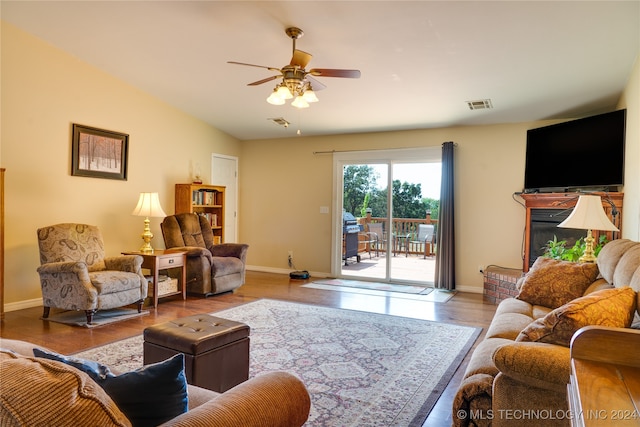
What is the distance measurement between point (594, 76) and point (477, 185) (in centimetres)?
206

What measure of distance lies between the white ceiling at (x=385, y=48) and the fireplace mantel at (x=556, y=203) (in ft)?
3.58

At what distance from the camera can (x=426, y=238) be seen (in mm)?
6289

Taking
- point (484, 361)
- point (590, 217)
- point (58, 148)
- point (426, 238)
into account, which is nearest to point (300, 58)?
point (484, 361)

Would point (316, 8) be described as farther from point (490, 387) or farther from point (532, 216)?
point (532, 216)

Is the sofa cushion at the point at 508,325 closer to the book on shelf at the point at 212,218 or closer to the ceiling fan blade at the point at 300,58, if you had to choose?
the ceiling fan blade at the point at 300,58

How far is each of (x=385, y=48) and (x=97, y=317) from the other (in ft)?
13.0

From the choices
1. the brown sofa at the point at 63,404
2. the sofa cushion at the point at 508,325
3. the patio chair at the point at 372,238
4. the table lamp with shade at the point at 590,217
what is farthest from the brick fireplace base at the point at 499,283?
the brown sofa at the point at 63,404

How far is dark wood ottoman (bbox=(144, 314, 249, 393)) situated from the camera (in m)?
2.29

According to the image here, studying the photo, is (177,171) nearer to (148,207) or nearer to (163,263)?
(148,207)

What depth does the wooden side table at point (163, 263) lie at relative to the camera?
15.4 feet

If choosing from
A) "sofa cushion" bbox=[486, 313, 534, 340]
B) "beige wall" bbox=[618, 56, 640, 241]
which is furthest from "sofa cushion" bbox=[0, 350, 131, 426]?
"beige wall" bbox=[618, 56, 640, 241]

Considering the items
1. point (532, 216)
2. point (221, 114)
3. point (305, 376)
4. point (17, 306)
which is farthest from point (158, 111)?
point (532, 216)

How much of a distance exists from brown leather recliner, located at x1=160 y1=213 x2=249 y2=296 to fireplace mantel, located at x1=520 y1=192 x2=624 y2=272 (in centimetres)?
380

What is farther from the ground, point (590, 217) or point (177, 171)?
point (177, 171)
